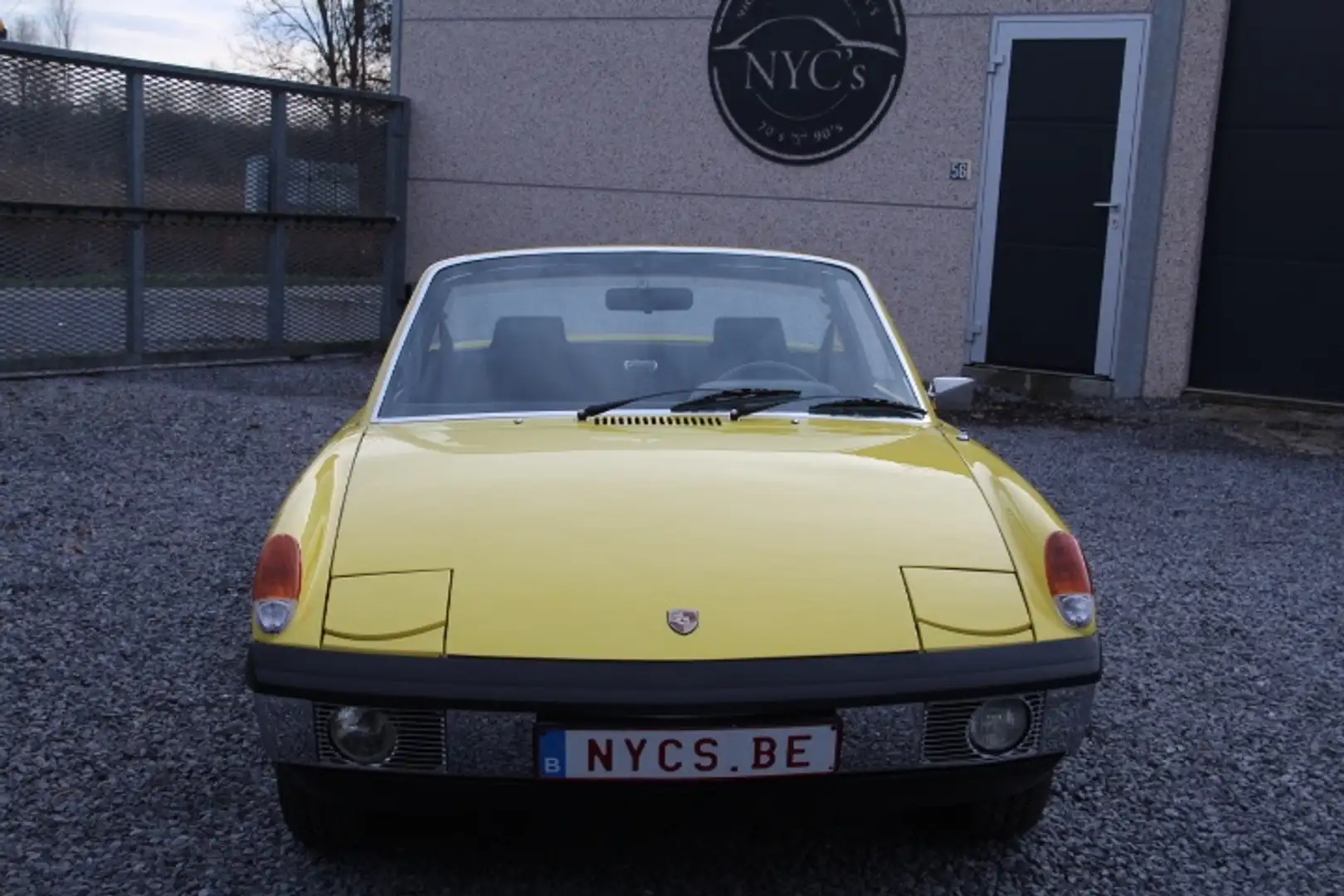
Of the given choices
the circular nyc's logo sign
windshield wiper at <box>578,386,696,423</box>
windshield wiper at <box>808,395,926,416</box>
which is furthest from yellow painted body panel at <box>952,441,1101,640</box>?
the circular nyc's logo sign

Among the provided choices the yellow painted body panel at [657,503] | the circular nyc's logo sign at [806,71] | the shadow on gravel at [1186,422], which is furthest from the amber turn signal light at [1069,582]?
the circular nyc's logo sign at [806,71]

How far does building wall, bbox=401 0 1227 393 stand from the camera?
10.8 m

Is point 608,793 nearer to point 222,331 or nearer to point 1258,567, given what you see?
point 1258,567

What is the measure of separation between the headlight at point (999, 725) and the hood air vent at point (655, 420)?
1.19m

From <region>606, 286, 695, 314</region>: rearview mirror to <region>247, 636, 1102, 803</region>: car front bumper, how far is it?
169 centimetres

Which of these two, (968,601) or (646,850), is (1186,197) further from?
(646,850)

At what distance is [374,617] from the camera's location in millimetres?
2730

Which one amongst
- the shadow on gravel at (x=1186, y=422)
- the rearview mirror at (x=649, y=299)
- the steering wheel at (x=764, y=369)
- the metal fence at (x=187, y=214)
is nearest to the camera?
the steering wheel at (x=764, y=369)

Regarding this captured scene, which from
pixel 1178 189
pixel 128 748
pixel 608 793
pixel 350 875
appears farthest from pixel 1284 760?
pixel 1178 189

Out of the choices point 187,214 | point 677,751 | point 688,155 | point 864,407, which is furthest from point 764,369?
point 688,155

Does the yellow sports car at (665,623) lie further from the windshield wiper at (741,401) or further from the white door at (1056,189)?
the white door at (1056,189)

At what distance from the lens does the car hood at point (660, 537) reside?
2705 millimetres

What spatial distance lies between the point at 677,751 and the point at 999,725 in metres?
0.65

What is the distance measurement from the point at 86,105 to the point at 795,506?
8857 mm
